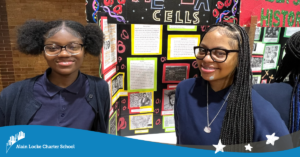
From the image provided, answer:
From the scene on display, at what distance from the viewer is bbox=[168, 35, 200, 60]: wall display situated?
1924 mm

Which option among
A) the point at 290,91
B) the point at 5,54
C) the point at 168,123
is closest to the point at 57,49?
the point at 290,91

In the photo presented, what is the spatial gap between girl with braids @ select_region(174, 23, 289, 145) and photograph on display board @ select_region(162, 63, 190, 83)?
0.97 meters

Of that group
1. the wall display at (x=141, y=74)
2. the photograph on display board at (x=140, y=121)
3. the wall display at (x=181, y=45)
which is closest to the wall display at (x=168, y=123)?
the photograph on display board at (x=140, y=121)

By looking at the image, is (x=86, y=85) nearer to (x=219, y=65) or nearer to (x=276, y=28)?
(x=219, y=65)

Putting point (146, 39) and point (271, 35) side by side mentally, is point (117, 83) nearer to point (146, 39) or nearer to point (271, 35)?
point (146, 39)

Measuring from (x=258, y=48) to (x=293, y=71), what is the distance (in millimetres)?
986

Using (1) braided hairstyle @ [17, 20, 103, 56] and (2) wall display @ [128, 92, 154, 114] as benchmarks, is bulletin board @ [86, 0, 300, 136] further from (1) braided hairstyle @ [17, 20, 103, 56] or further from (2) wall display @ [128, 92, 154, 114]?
(1) braided hairstyle @ [17, 20, 103, 56]

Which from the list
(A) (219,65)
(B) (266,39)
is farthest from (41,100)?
(B) (266,39)

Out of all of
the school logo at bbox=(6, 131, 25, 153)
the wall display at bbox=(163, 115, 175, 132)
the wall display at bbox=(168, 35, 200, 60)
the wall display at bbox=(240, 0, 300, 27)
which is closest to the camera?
the school logo at bbox=(6, 131, 25, 153)

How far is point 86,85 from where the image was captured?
1.13m

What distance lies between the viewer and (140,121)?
2150mm

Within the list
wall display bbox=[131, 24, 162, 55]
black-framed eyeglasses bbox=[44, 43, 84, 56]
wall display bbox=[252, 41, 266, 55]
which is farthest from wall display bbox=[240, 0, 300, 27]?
black-framed eyeglasses bbox=[44, 43, 84, 56]

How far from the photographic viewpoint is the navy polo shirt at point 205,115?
85cm

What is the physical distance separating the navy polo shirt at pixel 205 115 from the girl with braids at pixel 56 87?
0.53m
